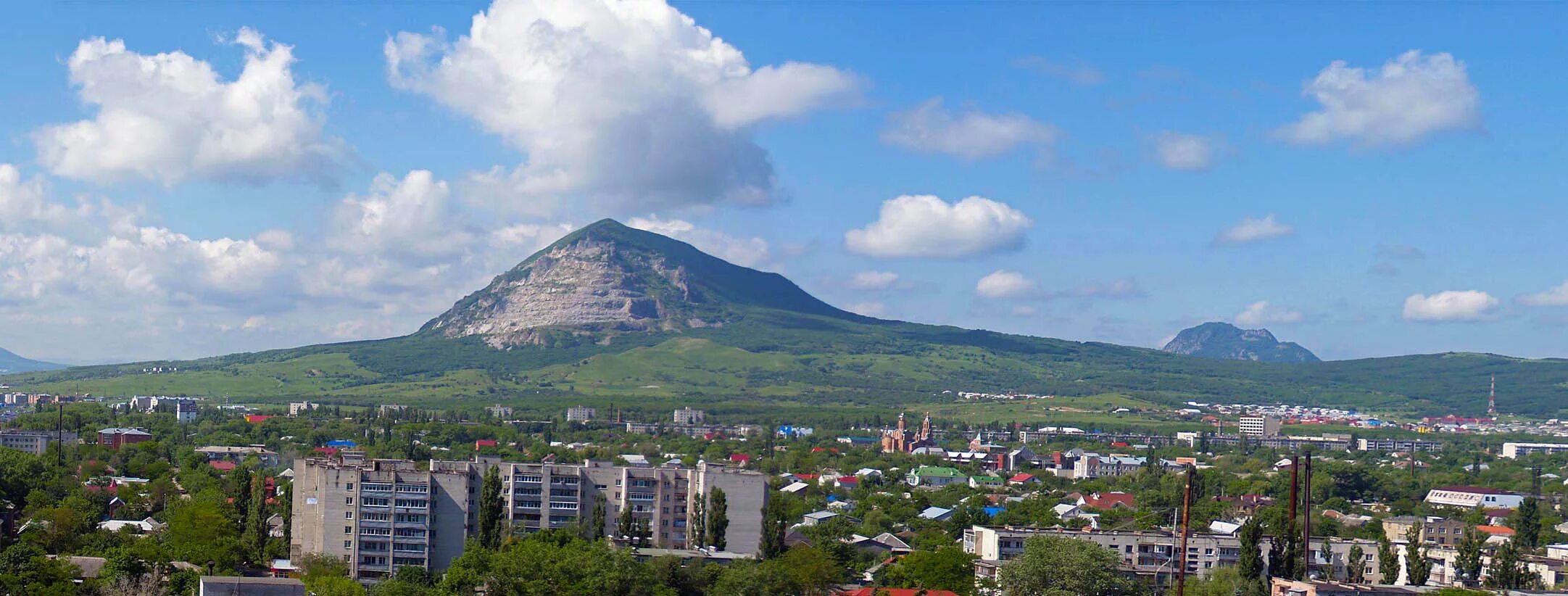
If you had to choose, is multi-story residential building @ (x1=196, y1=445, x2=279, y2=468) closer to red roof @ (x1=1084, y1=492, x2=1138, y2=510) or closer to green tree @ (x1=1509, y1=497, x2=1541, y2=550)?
red roof @ (x1=1084, y1=492, x2=1138, y2=510)

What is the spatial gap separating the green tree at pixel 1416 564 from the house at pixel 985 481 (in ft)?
178

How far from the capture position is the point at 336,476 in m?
61.8

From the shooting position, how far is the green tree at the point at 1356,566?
64.1 metres

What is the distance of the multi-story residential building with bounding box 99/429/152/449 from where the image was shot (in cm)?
12356

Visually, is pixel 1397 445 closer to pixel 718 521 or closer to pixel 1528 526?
pixel 1528 526

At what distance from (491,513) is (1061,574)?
21.7 meters

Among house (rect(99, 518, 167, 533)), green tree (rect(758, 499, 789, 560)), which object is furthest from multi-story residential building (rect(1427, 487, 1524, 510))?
house (rect(99, 518, 167, 533))

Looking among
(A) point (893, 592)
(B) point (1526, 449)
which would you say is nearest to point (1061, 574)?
(A) point (893, 592)

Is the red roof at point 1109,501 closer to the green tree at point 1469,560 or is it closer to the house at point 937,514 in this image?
the house at point 937,514

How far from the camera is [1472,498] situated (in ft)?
379

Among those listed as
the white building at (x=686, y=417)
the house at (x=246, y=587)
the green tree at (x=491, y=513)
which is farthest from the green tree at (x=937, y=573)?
the white building at (x=686, y=417)

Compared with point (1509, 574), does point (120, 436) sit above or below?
below

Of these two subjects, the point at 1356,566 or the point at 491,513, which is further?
the point at 1356,566

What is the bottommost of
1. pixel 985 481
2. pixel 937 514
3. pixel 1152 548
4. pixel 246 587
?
pixel 985 481
